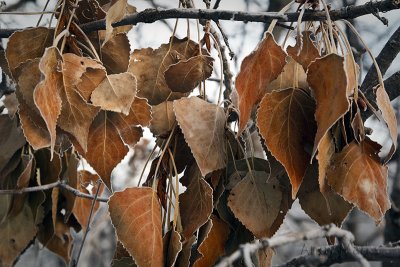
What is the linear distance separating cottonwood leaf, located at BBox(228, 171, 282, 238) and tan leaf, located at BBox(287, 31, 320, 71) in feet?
0.36

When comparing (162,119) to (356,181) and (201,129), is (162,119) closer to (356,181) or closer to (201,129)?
(201,129)

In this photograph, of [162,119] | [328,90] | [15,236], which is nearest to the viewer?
[328,90]

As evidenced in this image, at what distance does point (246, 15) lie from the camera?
0.65 metres

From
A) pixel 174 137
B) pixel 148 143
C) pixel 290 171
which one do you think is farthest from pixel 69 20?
pixel 148 143

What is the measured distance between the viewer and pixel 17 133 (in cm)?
96

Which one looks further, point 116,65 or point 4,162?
point 4,162

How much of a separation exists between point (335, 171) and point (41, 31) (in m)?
0.30

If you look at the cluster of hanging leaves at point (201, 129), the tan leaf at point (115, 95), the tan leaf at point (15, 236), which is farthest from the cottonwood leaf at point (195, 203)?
the tan leaf at point (15, 236)

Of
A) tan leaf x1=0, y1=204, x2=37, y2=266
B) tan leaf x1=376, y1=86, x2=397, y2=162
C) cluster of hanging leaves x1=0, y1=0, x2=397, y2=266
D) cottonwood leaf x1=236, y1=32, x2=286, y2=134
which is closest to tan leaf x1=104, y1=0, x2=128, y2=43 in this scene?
cluster of hanging leaves x1=0, y1=0, x2=397, y2=266

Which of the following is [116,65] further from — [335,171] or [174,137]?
[335,171]

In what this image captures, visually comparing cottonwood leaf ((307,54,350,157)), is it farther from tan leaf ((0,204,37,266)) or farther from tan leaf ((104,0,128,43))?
tan leaf ((0,204,37,266))

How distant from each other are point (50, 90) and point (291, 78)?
8.3 inches

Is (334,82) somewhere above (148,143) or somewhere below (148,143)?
above

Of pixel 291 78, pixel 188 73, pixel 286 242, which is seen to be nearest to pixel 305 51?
pixel 291 78
